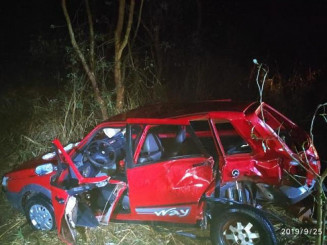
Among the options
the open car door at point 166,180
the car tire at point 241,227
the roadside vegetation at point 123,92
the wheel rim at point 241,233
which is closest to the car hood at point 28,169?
the roadside vegetation at point 123,92

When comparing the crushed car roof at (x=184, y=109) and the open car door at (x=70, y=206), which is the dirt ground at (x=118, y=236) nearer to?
the open car door at (x=70, y=206)

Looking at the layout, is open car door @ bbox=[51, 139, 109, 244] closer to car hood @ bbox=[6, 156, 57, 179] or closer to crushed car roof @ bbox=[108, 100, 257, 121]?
car hood @ bbox=[6, 156, 57, 179]

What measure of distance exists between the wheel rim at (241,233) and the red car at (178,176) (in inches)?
0.4

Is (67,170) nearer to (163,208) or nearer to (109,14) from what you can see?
(163,208)

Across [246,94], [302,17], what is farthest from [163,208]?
[302,17]

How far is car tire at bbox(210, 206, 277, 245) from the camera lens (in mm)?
3803

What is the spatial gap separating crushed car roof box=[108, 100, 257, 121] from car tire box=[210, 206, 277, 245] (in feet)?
3.62

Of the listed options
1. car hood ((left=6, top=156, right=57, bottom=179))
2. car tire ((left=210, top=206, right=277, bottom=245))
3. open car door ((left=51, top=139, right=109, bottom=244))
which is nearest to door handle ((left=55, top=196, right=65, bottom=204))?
open car door ((left=51, top=139, right=109, bottom=244))

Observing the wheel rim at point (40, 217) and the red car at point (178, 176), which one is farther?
the wheel rim at point (40, 217)

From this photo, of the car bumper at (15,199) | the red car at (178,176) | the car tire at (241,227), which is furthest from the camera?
the car bumper at (15,199)

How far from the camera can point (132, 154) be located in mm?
4422

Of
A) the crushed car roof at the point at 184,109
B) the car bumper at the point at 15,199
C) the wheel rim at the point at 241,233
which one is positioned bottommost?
the wheel rim at the point at 241,233

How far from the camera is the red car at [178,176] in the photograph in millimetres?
3990

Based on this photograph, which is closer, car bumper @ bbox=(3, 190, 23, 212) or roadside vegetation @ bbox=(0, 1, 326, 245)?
roadside vegetation @ bbox=(0, 1, 326, 245)
